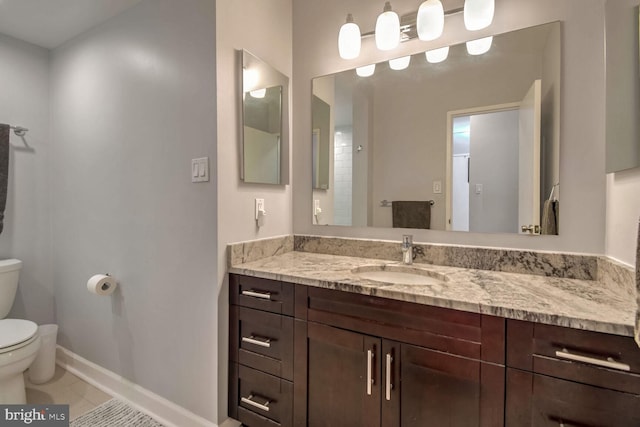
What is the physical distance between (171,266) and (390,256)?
118cm

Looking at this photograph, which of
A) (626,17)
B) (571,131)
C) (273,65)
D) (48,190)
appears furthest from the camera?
(48,190)

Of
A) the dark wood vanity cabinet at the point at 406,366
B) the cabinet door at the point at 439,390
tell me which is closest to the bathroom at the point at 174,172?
the dark wood vanity cabinet at the point at 406,366

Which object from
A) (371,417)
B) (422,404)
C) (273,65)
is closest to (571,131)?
(422,404)

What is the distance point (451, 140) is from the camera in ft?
4.78

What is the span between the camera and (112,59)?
1.74m

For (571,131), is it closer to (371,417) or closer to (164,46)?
(371,417)

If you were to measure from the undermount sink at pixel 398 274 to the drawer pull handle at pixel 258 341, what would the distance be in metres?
0.50

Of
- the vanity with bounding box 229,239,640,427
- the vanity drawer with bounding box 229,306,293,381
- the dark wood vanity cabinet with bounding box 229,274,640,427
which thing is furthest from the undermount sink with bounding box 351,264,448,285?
the vanity drawer with bounding box 229,306,293,381

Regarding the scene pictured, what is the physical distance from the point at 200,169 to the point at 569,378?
5.11 feet

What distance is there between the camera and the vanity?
2.58ft

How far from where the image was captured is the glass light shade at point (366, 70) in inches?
64.1

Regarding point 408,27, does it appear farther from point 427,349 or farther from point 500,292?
point 427,349

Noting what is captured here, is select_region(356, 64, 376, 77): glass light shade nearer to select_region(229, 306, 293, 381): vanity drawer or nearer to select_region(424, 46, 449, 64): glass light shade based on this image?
select_region(424, 46, 449, 64): glass light shade

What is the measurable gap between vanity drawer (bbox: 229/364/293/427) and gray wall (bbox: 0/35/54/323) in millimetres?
1853
